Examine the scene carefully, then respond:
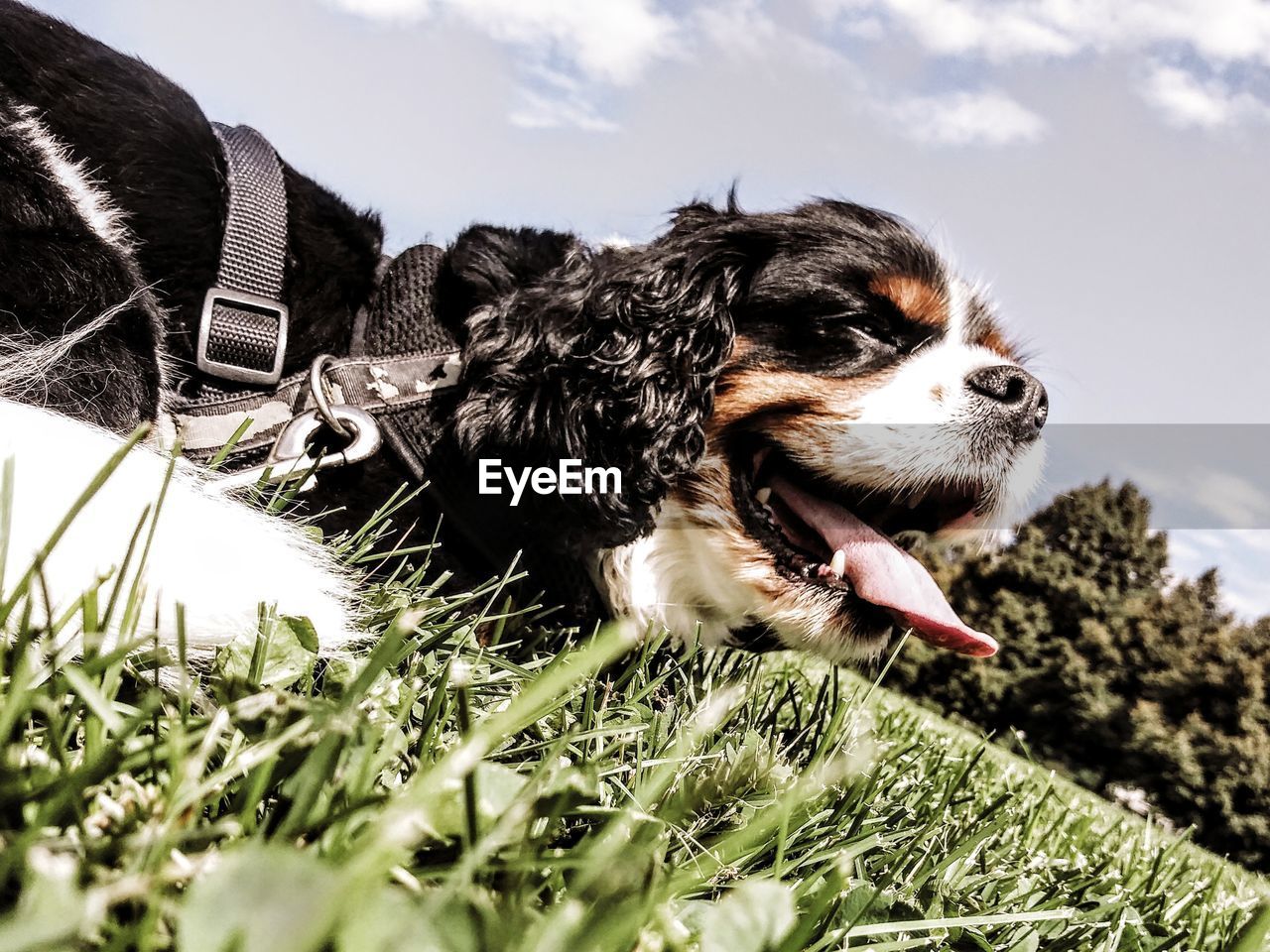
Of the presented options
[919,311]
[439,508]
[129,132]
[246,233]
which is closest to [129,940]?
[439,508]

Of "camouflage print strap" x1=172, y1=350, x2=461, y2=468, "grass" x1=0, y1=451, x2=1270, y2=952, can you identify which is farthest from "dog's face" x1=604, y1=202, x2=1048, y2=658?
"grass" x1=0, y1=451, x2=1270, y2=952

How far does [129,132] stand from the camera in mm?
2186

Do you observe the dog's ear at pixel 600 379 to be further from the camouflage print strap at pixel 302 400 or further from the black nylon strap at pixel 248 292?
the black nylon strap at pixel 248 292

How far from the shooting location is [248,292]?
7.03 feet

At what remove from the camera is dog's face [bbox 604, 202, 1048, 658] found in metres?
2.59

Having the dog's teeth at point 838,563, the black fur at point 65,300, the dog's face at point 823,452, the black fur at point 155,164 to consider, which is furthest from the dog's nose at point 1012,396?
the black fur at point 65,300

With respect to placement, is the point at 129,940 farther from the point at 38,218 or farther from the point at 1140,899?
the point at 38,218

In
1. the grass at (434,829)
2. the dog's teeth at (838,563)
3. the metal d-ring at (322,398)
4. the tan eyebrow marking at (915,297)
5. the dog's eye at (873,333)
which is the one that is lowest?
the grass at (434,829)

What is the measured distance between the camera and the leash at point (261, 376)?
6.84ft

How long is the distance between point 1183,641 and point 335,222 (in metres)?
17.6

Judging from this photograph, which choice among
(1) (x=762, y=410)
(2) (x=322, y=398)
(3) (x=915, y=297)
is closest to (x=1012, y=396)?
(3) (x=915, y=297)

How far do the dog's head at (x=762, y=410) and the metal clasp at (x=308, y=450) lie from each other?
1.08ft

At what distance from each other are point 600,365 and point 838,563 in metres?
0.94

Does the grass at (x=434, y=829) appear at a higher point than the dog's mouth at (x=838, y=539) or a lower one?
lower
